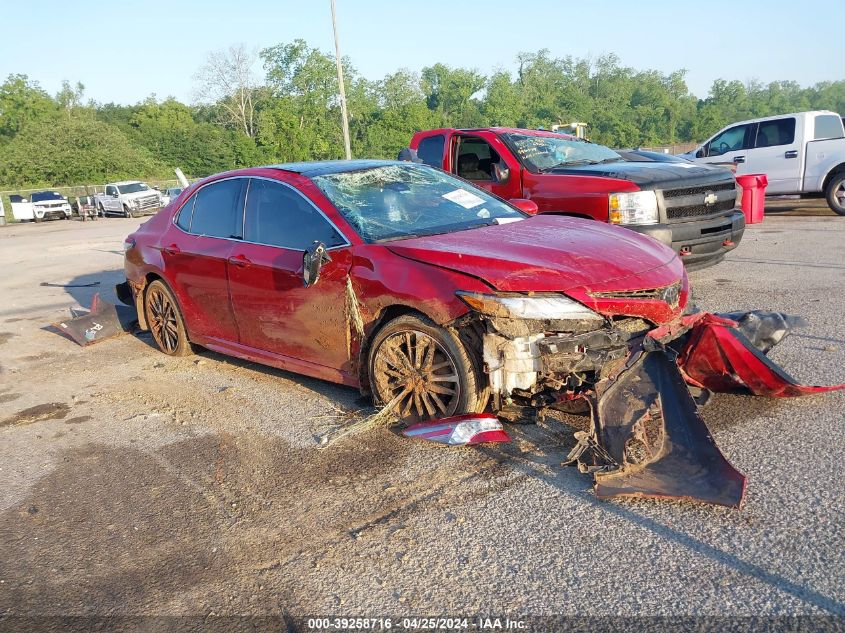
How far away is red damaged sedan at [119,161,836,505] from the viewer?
3693 mm

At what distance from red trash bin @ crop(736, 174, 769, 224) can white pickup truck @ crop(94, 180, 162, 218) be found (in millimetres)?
33407

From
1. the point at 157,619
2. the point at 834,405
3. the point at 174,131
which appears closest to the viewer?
the point at 157,619

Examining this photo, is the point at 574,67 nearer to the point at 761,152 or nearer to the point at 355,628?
the point at 761,152

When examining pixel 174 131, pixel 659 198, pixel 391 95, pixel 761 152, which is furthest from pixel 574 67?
pixel 659 198

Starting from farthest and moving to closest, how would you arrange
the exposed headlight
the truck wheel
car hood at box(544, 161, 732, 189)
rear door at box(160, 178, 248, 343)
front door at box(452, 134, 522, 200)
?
the truck wheel, front door at box(452, 134, 522, 200), car hood at box(544, 161, 732, 189), rear door at box(160, 178, 248, 343), the exposed headlight

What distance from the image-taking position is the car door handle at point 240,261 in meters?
5.38

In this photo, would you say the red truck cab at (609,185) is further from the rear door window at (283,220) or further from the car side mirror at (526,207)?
the rear door window at (283,220)

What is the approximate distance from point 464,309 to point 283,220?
1.82 m

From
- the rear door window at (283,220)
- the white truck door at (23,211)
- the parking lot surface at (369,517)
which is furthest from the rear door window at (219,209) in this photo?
the white truck door at (23,211)

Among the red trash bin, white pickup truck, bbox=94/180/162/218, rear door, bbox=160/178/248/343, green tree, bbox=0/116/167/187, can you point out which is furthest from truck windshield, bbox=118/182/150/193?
rear door, bbox=160/178/248/343

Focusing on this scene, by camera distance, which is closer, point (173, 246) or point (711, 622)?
point (711, 622)

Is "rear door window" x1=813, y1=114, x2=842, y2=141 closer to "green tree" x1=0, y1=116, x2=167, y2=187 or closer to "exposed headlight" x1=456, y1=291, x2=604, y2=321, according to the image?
"exposed headlight" x1=456, y1=291, x2=604, y2=321

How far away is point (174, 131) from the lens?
8062cm

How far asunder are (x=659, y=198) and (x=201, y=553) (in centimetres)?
589
